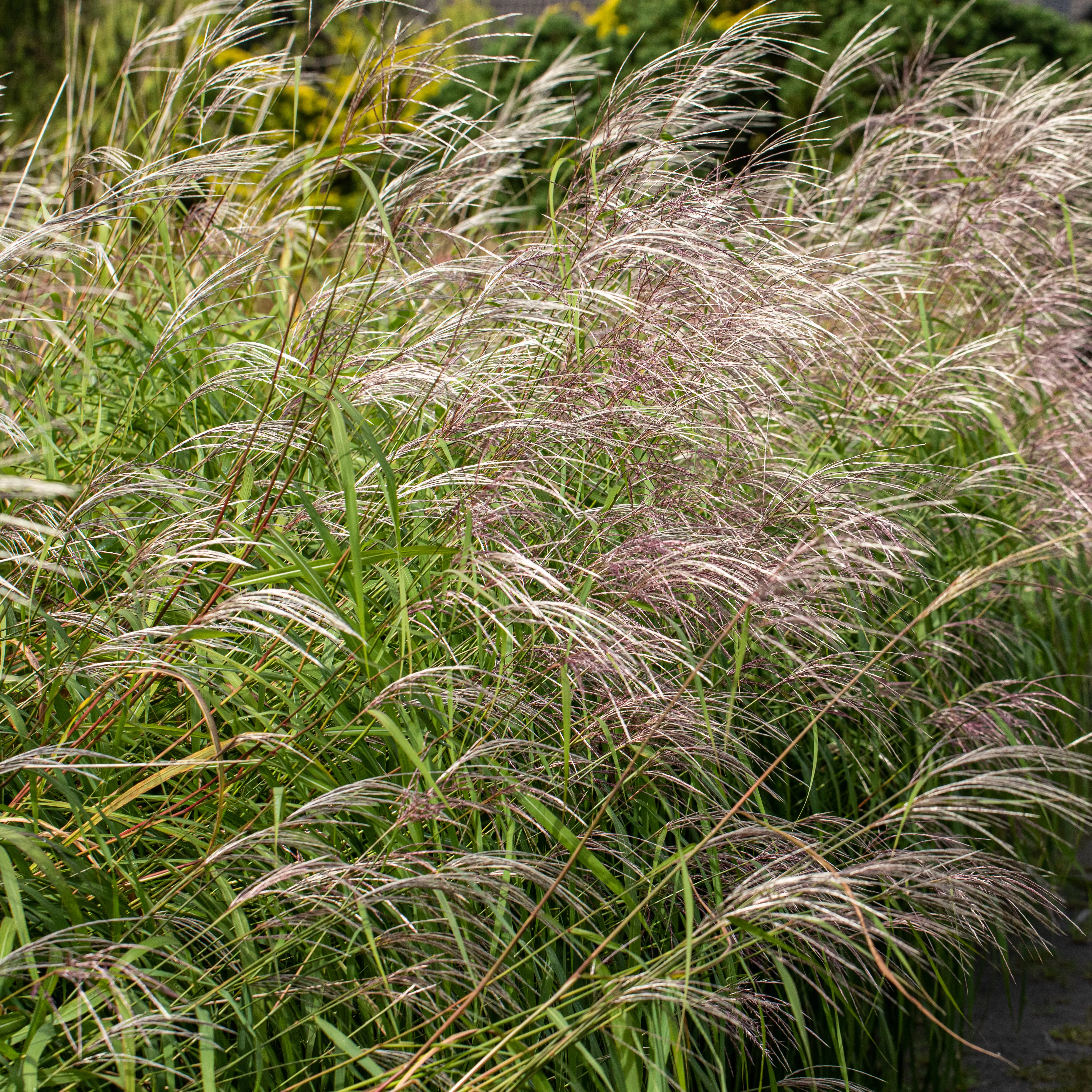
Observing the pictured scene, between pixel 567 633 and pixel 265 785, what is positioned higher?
pixel 567 633

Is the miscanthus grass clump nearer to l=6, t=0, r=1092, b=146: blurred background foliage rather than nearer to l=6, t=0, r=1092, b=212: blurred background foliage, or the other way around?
l=6, t=0, r=1092, b=212: blurred background foliage

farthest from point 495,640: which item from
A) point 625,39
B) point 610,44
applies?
point 610,44

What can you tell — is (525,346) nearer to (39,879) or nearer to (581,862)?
(581,862)

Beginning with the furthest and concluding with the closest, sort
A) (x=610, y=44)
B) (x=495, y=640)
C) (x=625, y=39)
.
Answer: (x=610, y=44) → (x=625, y=39) → (x=495, y=640)

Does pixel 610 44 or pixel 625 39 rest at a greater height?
pixel 625 39

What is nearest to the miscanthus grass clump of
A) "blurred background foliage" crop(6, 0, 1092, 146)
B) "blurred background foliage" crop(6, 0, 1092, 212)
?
"blurred background foliage" crop(6, 0, 1092, 212)

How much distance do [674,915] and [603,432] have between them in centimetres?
86

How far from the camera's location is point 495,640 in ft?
6.39

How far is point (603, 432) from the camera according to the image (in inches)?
77.8

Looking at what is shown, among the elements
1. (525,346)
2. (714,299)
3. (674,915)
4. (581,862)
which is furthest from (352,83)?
(674,915)

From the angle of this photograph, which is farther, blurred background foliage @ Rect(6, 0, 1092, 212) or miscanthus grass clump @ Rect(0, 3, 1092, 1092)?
blurred background foliage @ Rect(6, 0, 1092, 212)

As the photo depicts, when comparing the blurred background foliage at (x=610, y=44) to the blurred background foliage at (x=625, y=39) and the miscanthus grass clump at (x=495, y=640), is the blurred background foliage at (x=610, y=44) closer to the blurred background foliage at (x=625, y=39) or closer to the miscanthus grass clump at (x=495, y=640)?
the blurred background foliage at (x=625, y=39)

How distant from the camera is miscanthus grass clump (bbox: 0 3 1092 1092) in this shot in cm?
154

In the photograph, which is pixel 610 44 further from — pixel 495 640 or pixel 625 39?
pixel 495 640
